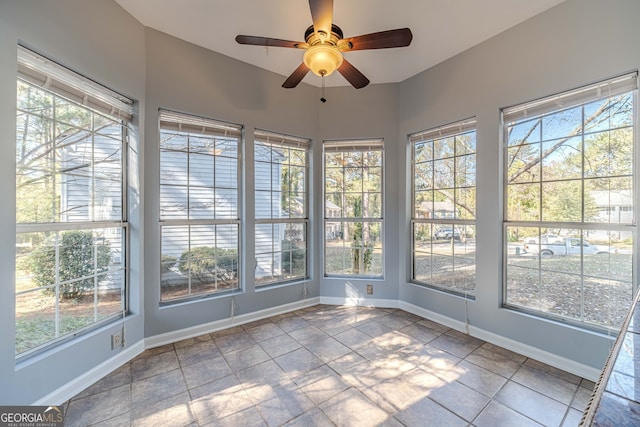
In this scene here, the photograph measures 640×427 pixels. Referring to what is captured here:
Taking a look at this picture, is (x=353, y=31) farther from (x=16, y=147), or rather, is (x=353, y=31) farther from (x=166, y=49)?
(x=16, y=147)

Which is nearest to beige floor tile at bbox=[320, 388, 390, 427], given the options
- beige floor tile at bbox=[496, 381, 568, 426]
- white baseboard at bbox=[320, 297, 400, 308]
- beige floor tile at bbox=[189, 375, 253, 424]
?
beige floor tile at bbox=[189, 375, 253, 424]

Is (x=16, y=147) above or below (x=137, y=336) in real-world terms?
above

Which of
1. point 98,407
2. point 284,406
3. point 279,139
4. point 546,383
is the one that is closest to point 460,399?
point 546,383

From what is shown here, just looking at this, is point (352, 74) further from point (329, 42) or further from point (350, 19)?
point (350, 19)

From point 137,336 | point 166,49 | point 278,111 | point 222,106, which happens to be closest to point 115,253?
point 137,336

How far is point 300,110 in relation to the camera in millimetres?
3473

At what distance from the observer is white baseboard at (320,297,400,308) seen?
355cm

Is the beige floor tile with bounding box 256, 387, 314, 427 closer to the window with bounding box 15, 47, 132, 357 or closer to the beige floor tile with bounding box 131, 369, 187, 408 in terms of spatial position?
the beige floor tile with bounding box 131, 369, 187, 408

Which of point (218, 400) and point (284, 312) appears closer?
point (218, 400)

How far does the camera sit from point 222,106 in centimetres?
291

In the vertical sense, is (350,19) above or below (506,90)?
above

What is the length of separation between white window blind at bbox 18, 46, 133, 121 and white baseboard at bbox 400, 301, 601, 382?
382 centimetres

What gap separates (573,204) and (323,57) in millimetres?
2381

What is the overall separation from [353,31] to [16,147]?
8.82 feet
